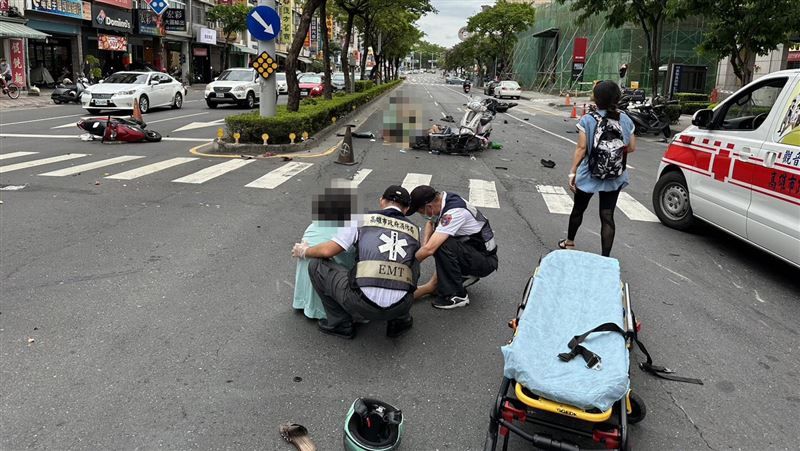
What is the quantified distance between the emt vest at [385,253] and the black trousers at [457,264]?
0.66 m

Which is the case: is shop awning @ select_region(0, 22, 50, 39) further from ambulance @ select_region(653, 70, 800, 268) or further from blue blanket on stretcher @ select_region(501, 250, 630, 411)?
blue blanket on stretcher @ select_region(501, 250, 630, 411)

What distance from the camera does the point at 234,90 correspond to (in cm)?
2381

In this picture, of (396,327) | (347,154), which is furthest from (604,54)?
(396,327)

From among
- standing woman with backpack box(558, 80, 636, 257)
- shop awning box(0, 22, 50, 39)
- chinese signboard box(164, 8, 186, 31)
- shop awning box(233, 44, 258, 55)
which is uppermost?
chinese signboard box(164, 8, 186, 31)

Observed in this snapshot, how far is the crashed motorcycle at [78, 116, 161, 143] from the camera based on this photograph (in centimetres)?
1377

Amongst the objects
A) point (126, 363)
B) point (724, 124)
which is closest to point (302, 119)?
point (724, 124)

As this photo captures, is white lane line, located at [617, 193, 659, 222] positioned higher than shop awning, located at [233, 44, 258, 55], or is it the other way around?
shop awning, located at [233, 44, 258, 55]

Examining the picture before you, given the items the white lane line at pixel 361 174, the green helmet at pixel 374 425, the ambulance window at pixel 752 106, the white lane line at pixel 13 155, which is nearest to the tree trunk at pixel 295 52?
the white lane line at pixel 361 174

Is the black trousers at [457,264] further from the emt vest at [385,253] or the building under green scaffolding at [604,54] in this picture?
the building under green scaffolding at [604,54]

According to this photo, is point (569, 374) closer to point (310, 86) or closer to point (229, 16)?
point (310, 86)

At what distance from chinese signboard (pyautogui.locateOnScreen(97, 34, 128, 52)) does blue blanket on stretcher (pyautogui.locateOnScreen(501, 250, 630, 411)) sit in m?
37.4

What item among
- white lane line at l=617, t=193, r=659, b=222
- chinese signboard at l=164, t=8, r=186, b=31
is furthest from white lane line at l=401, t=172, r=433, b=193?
chinese signboard at l=164, t=8, r=186, b=31

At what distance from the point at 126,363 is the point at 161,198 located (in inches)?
198

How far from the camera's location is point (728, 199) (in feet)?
20.7
